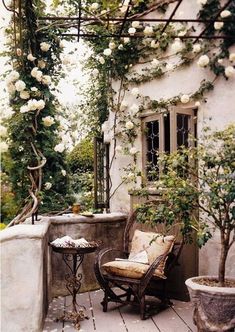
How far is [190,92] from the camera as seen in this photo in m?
5.10

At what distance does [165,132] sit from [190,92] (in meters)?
0.57

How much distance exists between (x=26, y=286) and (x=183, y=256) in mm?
1959

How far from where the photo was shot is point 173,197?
11.7 feet

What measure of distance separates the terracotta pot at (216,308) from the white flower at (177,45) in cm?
285

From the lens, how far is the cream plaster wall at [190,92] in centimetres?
475

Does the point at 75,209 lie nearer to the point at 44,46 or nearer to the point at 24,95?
the point at 24,95

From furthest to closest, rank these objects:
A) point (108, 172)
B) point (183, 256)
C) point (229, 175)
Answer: point (108, 172) → point (183, 256) → point (229, 175)

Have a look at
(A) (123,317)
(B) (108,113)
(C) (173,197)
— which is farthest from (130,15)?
(A) (123,317)

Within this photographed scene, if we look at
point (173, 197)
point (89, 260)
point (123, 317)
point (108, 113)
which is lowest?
point (123, 317)

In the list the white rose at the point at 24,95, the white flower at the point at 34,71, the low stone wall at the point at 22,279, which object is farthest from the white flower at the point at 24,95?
the low stone wall at the point at 22,279

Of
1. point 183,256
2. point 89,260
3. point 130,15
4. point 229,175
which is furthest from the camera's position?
point 130,15

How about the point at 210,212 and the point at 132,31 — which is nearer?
the point at 210,212

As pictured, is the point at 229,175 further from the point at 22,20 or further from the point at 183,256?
the point at 22,20

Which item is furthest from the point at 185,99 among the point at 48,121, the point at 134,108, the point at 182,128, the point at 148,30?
the point at 48,121
